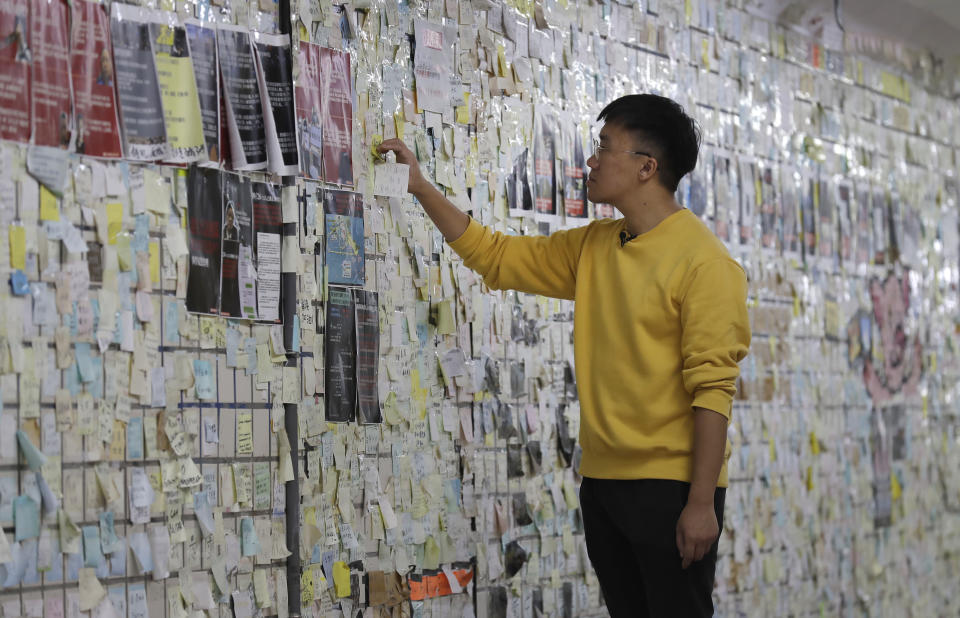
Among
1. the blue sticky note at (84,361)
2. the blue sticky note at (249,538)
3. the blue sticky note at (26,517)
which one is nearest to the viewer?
the blue sticky note at (26,517)

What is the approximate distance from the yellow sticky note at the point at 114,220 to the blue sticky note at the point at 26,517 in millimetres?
517

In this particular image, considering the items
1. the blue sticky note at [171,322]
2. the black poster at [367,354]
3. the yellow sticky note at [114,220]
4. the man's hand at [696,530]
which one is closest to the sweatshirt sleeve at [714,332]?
the man's hand at [696,530]

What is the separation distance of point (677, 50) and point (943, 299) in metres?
2.06

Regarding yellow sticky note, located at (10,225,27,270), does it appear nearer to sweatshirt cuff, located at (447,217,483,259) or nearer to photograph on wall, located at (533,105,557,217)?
sweatshirt cuff, located at (447,217,483,259)

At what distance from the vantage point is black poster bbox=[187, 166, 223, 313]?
7.50 ft

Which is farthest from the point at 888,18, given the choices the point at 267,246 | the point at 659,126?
the point at 267,246

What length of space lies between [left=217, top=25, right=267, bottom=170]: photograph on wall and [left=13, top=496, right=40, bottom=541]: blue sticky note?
2.67ft

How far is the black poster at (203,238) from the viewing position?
2.29 m

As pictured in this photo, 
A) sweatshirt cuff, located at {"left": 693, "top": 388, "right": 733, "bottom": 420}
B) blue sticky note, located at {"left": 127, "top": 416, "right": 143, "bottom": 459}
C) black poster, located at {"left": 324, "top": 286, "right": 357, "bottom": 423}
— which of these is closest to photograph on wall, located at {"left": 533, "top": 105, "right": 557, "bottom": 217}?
black poster, located at {"left": 324, "top": 286, "right": 357, "bottom": 423}

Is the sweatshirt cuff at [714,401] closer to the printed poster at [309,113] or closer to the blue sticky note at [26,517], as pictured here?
the printed poster at [309,113]

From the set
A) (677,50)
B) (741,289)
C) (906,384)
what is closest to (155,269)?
(741,289)

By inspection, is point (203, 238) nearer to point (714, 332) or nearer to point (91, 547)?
point (91, 547)

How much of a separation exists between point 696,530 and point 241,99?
132 cm

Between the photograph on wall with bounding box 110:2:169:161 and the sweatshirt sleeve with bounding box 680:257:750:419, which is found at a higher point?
the photograph on wall with bounding box 110:2:169:161
